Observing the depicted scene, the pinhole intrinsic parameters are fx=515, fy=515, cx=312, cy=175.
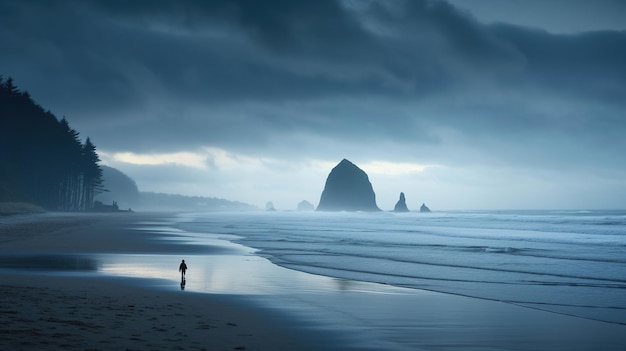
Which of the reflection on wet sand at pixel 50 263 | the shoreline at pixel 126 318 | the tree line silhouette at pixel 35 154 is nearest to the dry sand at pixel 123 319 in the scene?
the shoreline at pixel 126 318

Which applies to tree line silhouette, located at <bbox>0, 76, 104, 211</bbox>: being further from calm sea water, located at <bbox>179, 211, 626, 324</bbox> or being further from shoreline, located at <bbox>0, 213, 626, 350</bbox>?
shoreline, located at <bbox>0, 213, 626, 350</bbox>

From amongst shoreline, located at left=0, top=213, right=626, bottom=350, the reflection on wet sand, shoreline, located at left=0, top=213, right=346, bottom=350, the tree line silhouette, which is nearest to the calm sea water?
shoreline, located at left=0, top=213, right=626, bottom=350

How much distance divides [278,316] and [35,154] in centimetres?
10056

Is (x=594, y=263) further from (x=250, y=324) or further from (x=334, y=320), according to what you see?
(x=250, y=324)

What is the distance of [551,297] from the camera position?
58.2 feet

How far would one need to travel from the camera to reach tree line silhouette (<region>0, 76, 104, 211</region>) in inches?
3489

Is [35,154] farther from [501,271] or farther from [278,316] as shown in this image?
[278,316]

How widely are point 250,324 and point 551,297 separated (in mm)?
11201

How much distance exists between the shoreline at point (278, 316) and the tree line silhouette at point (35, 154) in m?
75.7

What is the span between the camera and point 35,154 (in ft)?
324

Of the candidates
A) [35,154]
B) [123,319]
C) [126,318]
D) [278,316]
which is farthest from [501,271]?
[35,154]

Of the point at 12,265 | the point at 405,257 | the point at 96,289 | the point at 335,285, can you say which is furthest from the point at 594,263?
the point at 12,265

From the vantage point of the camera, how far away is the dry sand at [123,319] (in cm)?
911

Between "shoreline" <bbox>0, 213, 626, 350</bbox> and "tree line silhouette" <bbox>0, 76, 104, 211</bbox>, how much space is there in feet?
248
